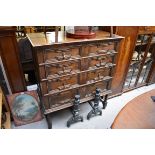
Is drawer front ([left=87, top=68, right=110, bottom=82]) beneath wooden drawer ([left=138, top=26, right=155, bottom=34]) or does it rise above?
beneath

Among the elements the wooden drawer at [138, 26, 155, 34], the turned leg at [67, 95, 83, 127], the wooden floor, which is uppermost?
the wooden drawer at [138, 26, 155, 34]

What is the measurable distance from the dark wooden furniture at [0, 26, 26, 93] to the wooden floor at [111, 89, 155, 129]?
51.5 inches

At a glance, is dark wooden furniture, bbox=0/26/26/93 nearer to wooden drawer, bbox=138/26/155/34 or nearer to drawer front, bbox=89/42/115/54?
drawer front, bbox=89/42/115/54

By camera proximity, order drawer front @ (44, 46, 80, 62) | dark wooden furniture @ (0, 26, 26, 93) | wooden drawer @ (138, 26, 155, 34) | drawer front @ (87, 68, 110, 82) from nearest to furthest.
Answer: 1. drawer front @ (44, 46, 80, 62)
2. dark wooden furniture @ (0, 26, 26, 93)
3. drawer front @ (87, 68, 110, 82)
4. wooden drawer @ (138, 26, 155, 34)

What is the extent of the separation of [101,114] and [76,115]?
0.46m

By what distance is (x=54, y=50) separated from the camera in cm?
142

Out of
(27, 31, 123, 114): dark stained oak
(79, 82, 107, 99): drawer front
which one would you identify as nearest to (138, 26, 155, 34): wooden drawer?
(27, 31, 123, 114): dark stained oak

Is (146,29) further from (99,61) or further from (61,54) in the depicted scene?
(61,54)

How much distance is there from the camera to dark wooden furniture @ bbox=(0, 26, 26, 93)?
1544 mm

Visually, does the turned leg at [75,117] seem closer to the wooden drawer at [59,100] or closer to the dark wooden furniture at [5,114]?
the wooden drawer at [59,100]

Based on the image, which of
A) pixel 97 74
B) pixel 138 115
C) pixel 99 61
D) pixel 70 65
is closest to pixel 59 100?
pixel 70 65

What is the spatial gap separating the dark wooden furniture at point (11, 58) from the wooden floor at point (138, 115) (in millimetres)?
1308

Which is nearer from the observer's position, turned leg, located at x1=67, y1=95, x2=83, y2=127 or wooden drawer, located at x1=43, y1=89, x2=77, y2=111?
wooden drawer, located at x1=43, y1=89, x2=77, y2=111
